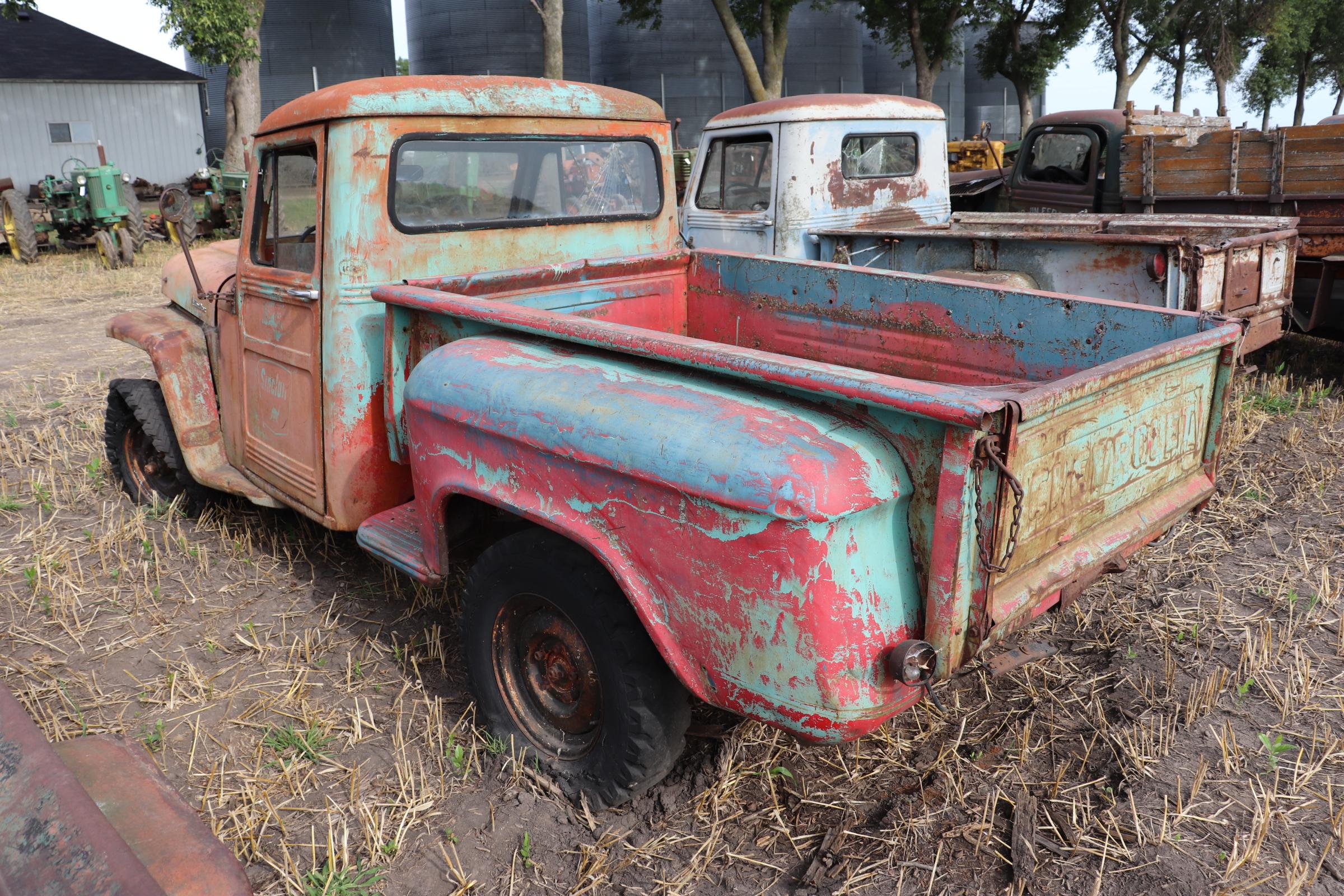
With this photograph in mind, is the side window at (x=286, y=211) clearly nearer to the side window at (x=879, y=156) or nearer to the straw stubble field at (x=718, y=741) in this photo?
the straw stubble field at (x=718, y=741)

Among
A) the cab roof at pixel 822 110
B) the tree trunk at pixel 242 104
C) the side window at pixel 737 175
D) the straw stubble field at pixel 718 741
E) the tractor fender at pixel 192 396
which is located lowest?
the straw stubble field at pixel 718 741

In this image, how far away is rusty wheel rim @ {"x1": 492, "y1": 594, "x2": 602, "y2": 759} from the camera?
260cm

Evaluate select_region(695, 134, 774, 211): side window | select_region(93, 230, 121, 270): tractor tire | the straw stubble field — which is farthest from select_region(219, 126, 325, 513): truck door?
select_region(93, 230, 121, 270): tractor tire

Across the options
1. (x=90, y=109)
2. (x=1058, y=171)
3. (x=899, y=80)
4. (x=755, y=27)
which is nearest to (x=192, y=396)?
(x=1058, y=171)

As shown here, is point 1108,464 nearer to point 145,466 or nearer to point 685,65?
point 145,466

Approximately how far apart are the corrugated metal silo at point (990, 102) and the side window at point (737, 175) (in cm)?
3003

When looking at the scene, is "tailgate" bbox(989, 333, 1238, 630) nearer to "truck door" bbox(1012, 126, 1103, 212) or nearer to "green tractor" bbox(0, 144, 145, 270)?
"truck door" bbox(1012, 126, 1103, 212)

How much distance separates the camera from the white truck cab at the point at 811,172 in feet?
22.1

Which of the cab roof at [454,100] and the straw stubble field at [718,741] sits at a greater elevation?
the cab roof at [454,100]

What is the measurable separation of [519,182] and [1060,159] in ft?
22.8

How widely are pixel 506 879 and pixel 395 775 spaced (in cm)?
55

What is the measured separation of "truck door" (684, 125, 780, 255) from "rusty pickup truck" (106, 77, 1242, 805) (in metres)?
2.96

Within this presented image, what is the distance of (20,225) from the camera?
14031 mm

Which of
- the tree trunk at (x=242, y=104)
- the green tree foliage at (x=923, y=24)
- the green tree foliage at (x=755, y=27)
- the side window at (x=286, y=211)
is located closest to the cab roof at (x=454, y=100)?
the side window at (x=286, y=211)
